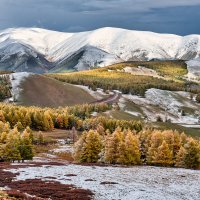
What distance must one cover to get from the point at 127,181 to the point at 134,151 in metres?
39.4

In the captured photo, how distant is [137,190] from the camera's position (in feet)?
224

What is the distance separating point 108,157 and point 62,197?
60.2 m

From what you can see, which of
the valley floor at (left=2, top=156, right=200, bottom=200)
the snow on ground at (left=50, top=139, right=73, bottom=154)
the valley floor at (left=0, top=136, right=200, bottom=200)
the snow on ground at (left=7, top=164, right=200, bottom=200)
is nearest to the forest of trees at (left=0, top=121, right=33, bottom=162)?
the valley floor at (left=2, top=156, right=200, bottom=200)

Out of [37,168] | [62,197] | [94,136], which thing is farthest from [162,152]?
[62,197]

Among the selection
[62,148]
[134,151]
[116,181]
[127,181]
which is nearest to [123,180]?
[127,181]

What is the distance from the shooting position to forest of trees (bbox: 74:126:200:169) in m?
116

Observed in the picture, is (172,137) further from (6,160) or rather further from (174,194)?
(174,194)

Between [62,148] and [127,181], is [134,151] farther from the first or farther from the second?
[62,148]

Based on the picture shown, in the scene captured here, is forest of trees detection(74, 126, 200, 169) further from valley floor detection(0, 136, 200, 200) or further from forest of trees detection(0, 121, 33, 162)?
valley floor detection(0, 136, 200, 200)

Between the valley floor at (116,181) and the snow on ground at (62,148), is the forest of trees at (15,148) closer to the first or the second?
the valley floor at (116,181)

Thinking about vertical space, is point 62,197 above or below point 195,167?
above

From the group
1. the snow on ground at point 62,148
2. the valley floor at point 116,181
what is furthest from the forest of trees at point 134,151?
the snow on ground at point 62,148

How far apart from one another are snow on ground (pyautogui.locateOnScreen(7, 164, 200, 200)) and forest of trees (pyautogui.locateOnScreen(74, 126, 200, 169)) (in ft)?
50.2

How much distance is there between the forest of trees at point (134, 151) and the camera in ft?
380
